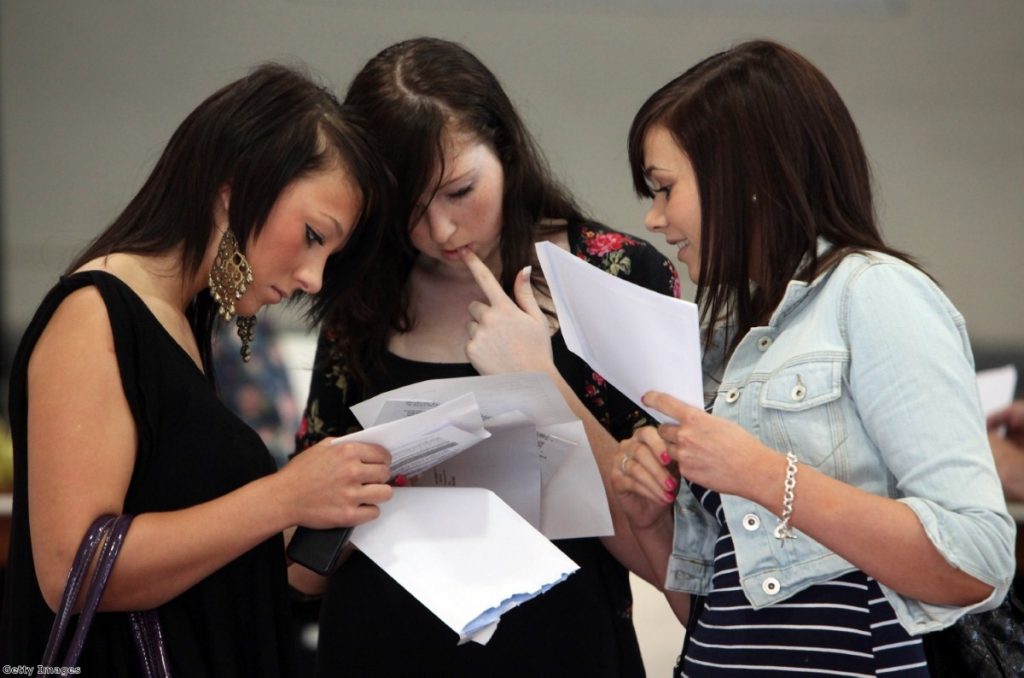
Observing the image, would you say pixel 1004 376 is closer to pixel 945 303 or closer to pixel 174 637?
pixel 945 303

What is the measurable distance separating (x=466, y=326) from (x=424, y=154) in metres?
0.31

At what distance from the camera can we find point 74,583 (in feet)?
4.25

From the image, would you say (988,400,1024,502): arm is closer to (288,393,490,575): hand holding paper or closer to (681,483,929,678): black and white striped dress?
(681,483,929,678): black and white striped dress

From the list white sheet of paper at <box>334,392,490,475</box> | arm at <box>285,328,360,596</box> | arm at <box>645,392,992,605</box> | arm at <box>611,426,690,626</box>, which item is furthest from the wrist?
arm at <box>285,328,360,596</box>

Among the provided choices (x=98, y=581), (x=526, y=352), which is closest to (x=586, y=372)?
(x=526, y=352)

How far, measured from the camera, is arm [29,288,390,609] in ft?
4.34

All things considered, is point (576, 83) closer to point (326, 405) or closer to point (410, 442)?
point (326, 405)

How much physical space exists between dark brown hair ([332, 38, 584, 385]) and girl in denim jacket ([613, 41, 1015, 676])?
34cm

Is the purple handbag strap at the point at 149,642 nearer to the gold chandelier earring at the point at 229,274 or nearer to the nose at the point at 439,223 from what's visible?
the gold chandelier earring at the point at 229,274

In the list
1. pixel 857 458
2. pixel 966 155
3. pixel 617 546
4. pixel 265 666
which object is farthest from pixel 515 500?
pixel 966 155

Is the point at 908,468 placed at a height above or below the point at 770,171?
below

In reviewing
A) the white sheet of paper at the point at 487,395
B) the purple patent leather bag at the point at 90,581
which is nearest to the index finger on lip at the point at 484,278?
the white sheet of paper at the point at 487,395

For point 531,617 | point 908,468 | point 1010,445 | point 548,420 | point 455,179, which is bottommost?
point 1010,445

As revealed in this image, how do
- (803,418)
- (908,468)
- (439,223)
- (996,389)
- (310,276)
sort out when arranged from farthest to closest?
1. (996,389)
2. (439,223)
3. (310,276)
4. (803,418)
5. (908,468)
